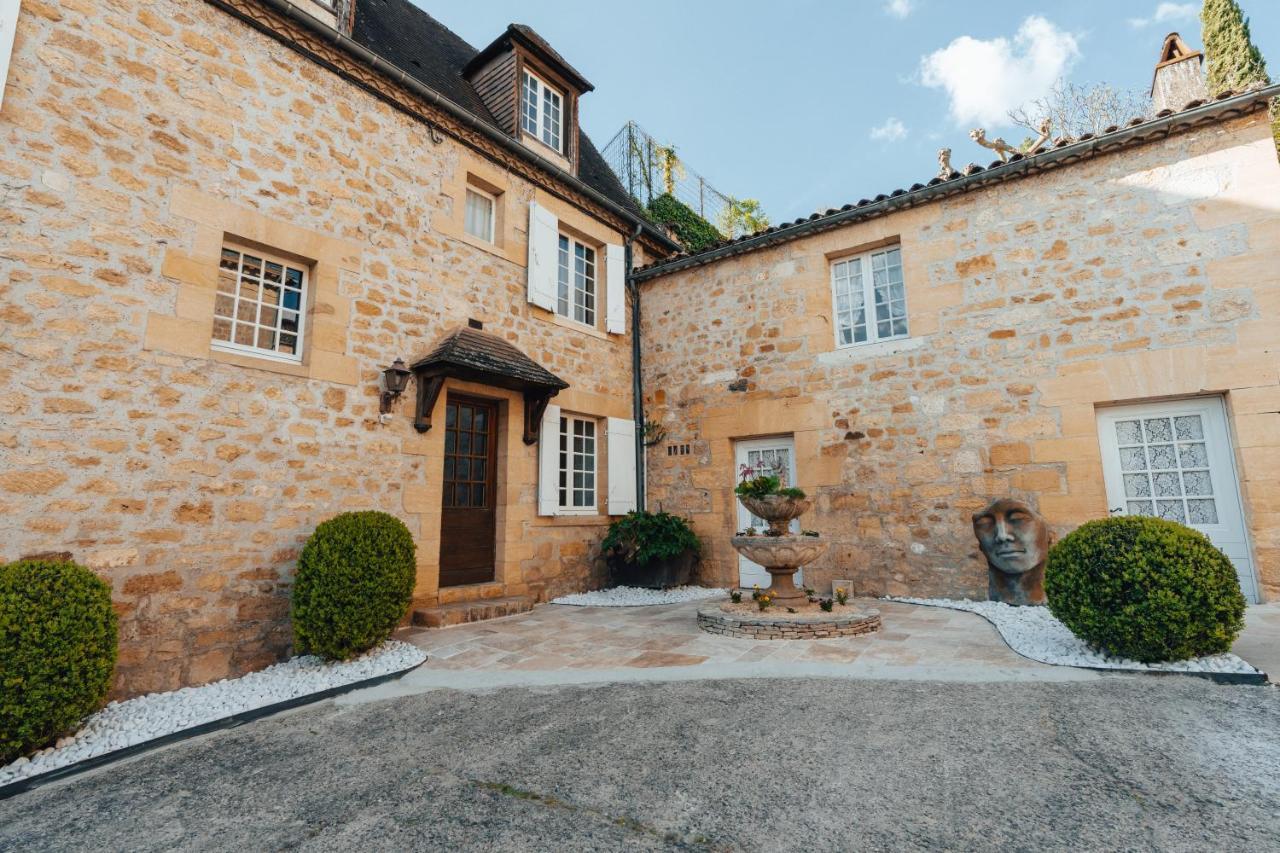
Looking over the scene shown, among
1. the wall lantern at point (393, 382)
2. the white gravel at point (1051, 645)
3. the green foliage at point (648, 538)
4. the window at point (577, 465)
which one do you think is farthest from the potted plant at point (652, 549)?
the wall lantern at point (393, 382)

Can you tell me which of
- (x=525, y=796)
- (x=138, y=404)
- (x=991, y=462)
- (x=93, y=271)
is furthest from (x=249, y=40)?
(x=991, y=462)

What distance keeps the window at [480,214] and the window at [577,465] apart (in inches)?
94.4

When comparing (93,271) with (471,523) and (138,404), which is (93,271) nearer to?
(138,404)

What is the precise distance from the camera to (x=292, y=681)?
3.98 metres

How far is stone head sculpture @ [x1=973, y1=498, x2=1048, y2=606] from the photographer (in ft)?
18.3

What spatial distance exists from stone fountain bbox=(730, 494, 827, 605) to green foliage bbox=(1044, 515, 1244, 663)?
197 cm

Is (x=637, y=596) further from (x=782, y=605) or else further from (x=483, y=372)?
(x=483, y=372)

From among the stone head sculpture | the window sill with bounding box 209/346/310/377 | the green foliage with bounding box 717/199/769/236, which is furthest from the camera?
the green foliage with bounding box 717/199/769/236

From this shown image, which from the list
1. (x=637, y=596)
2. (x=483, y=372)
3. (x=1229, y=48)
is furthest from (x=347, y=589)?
(x=1229, y=48)

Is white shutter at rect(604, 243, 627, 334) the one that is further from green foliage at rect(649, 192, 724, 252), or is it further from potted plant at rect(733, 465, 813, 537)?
potted plant at rect(733, 465, 813, 537)

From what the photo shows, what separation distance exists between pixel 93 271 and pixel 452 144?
3.65m

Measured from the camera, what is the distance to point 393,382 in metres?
5.40

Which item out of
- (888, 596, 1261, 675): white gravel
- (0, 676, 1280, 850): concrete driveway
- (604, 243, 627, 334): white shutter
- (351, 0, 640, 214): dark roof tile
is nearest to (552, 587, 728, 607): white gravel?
(888, 596, 1261, 675): white gravel

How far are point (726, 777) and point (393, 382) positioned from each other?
4.37m
